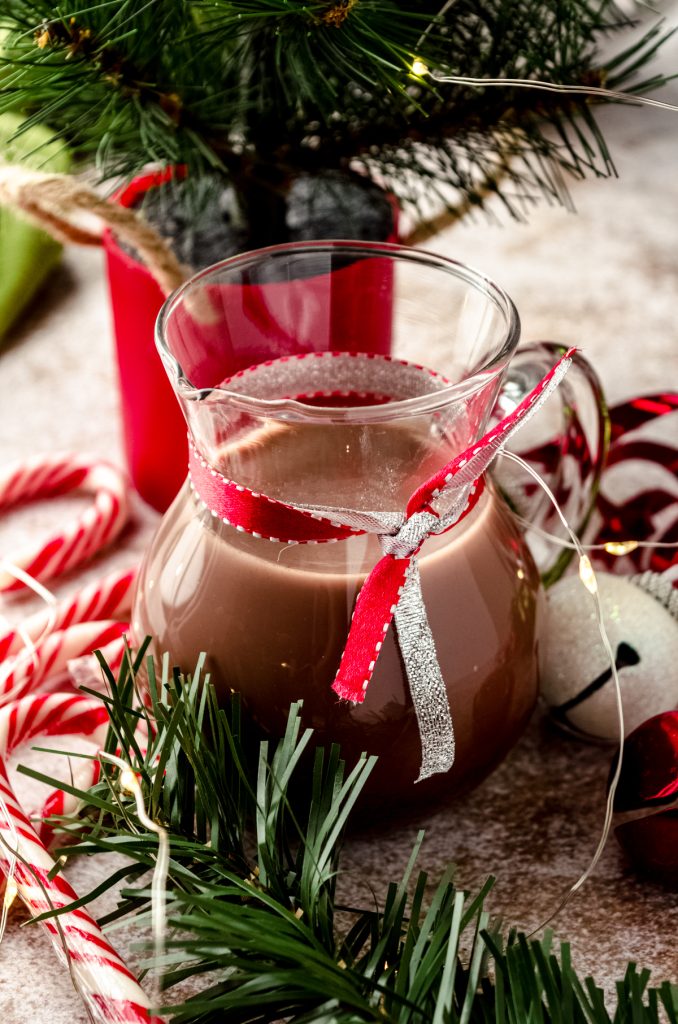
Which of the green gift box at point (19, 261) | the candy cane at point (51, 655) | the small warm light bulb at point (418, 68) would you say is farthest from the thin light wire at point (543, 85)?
the green gift box at point (19, 261)

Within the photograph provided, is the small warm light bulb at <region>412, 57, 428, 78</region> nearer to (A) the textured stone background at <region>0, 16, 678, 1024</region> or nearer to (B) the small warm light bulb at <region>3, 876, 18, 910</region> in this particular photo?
(A) the textured stone background at <region>0, 16, 678, 1024</region>

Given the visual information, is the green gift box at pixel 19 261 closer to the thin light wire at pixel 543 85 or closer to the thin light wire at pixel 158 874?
the thin light wire at pixel 543 85

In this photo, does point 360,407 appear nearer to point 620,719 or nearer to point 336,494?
point 336,494

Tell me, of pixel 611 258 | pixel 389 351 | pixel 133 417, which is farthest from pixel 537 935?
pixel 611 258

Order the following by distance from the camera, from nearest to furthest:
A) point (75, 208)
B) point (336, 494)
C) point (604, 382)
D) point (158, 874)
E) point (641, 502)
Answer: point (158, 874), point (336, 494), point (75, 208), point (641, 502), point (604, 382)

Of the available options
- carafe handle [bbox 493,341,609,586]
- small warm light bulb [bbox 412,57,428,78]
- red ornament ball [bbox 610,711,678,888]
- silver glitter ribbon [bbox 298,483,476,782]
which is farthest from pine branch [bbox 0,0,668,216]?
red ornament ball [bbox 610,711,678,888]

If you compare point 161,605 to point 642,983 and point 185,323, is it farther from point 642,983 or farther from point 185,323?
point 642,983

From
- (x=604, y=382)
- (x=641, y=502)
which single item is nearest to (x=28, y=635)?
(x=641, y=502)
